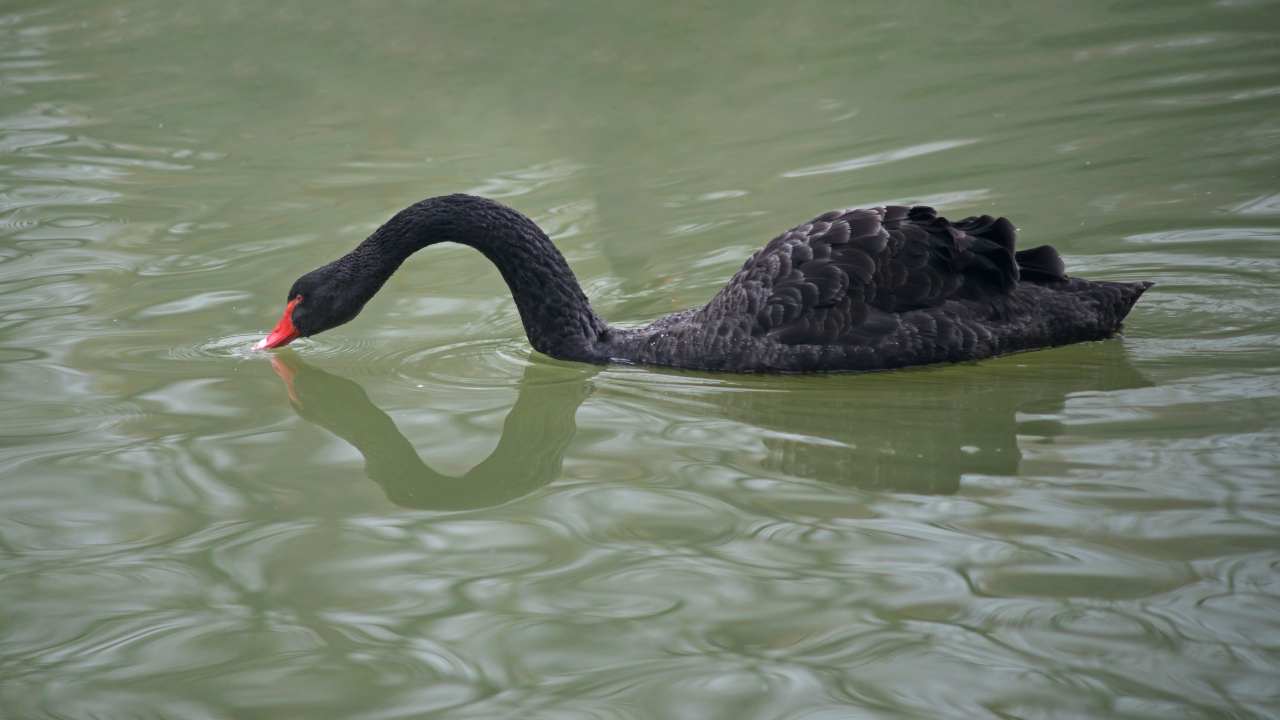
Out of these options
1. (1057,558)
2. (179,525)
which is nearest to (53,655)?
(179,525)

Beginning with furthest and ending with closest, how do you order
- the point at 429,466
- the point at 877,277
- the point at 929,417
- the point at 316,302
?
the point at 316,302 < the point at 877,277 < the point at 929,417 < the point at 429,466

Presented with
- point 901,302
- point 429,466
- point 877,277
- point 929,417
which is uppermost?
point 877,277

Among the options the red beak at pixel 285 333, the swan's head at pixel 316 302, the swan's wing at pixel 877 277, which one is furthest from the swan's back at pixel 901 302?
the red beak at pixel 285 333

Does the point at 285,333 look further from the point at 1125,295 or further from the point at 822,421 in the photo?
the point at 1125,295

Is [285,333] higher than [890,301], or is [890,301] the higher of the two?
[285,333]

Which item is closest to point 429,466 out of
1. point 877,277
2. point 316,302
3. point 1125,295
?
point 316,302

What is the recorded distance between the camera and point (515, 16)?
10.9 metres

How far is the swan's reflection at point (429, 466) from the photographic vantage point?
14.9ft

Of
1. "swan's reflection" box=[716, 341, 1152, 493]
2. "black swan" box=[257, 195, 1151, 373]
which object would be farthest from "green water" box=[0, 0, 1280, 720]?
"black swan" box=[257, 195, 1151, 373]

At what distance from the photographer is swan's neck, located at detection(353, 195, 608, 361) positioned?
5.78m

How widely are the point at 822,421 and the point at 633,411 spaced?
0.72m

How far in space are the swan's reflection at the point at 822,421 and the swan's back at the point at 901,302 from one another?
104 mm

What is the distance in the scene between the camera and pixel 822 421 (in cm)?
488

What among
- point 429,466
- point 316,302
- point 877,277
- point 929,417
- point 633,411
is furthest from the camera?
point 316,302
